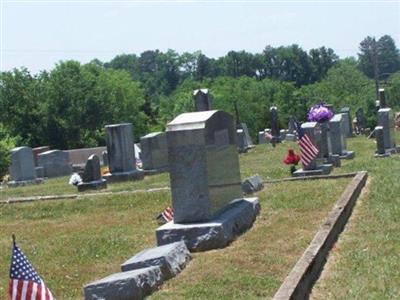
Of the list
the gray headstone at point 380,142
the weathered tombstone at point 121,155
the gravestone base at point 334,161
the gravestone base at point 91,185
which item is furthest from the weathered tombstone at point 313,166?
the weathered tombstone at point 121,155

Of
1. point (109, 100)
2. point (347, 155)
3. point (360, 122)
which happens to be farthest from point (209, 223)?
point (109, 100)

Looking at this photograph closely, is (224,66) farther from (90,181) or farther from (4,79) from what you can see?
(90,181)

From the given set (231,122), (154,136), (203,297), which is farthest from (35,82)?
(203,297)

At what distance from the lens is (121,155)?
22.6 m

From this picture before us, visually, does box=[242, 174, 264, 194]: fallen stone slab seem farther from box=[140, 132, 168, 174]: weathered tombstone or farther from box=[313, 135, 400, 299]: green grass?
box=[140, 132, 168, 174]: weathered tombstone

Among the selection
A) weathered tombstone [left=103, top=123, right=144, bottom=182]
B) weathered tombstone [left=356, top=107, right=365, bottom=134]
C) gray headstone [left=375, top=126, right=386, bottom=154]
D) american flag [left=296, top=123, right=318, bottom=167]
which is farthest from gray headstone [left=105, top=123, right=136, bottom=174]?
weathered tombstone [left=356, top=107, right=365, bottom=134]

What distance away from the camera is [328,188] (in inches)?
556

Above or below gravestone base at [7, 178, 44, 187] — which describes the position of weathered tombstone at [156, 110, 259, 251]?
above

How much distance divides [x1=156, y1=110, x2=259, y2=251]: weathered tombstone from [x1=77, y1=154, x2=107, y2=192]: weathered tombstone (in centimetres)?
958

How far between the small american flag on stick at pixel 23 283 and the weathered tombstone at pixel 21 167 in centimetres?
2129

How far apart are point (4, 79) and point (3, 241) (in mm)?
42355

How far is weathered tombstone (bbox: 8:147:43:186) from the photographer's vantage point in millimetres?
27328

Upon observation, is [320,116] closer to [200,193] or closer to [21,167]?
[200,193]

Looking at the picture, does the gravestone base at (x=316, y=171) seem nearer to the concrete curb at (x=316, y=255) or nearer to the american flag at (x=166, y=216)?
the concrete curb at (x=316, y=255)
